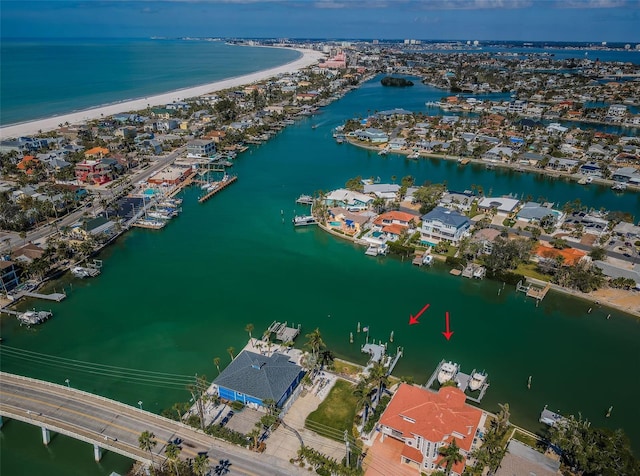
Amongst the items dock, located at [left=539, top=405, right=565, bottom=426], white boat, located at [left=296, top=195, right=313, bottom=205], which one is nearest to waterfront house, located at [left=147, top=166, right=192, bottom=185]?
white boat, located at [left=296, top=195, right=313, bottom=205]

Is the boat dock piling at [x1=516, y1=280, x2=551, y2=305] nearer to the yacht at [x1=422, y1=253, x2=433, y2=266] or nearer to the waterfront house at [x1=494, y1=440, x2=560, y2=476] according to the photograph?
the yacht at [x1=422, y1=253, x2=433, y2=266]

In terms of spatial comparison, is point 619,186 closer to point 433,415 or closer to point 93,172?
point 433,415

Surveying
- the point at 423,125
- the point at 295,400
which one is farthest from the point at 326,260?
the point at 423,125

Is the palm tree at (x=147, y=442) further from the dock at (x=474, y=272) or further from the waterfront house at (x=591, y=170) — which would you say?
the waterfront house at (x=591, y=170)

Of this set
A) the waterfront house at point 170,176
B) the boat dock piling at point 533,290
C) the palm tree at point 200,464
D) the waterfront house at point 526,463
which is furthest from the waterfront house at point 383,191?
the palm tree at point 200,464

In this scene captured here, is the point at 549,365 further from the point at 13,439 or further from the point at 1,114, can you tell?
the point at 1,114

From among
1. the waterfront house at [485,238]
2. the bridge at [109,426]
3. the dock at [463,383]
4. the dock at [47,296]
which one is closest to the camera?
the bridge at [109,426]
